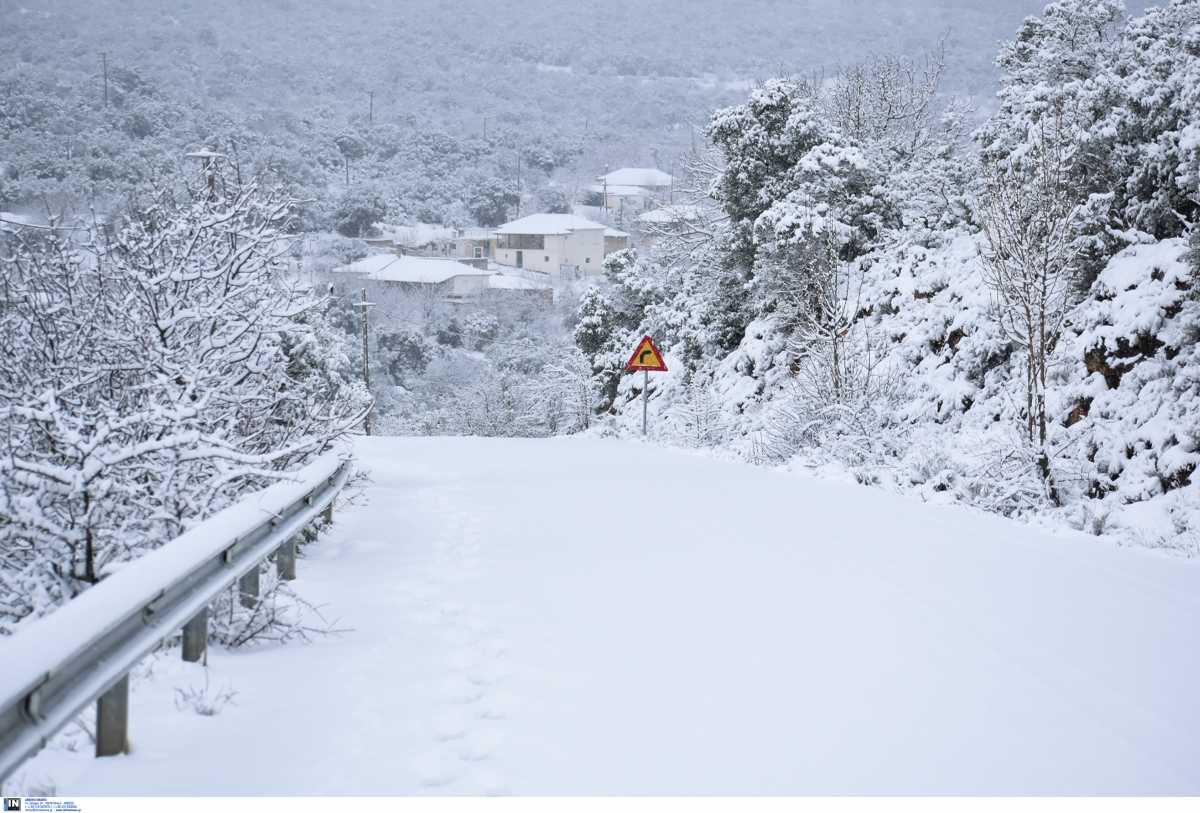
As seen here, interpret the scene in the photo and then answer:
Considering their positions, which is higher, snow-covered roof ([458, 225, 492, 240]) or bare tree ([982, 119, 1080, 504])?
snow-covered roof ([458, 225, 492, 240])

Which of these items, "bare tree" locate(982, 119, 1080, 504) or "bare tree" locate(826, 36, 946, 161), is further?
"bare tree" locate(826, 36, 946, 161)

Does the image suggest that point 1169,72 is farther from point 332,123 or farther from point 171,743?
point 332,123

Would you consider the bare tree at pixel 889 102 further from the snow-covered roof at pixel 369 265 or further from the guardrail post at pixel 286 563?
the snow-covered roof at pixel 369 265

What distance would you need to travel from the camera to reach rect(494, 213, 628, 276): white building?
326ft

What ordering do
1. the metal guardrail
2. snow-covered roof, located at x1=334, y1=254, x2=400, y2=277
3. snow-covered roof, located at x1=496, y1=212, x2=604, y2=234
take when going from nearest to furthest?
the metal guardrail < snow-covered roof, located at x1=334, y1=254, x2=400, y2=277 < snow-covered roof, located at x1=496, y1=212, x2=604, y2=234

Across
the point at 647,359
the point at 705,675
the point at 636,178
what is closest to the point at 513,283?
the point at 636,178

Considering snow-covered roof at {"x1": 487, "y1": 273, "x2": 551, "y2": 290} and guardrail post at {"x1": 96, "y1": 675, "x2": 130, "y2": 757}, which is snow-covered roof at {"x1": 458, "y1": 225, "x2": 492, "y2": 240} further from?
guardrail post at {"x1": 96, "y1": 675, "x2": 130, "y2": 757}

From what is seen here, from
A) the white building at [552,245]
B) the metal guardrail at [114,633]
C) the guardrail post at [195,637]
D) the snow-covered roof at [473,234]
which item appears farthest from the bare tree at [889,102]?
the snow-covered roof at [473,234]

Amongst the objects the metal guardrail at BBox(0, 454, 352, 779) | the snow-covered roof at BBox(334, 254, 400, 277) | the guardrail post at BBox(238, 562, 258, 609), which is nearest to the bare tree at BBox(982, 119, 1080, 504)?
the guardrail post at BBox(238, 562, 258, 609)

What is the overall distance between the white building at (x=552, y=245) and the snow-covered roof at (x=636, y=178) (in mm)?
27679

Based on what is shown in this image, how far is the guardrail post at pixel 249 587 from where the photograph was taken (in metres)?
6.02

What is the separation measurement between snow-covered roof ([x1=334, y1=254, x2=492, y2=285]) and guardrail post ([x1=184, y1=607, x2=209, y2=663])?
252 feet

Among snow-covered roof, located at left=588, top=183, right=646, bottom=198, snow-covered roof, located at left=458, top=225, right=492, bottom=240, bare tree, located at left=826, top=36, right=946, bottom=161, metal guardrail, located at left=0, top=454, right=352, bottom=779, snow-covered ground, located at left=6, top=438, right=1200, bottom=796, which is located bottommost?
snow-covered ground, located at left=6, top=438, right=1200, bottom=796

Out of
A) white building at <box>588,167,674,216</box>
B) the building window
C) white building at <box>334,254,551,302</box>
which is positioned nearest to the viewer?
white building at <box>334,254,551,302</box>
